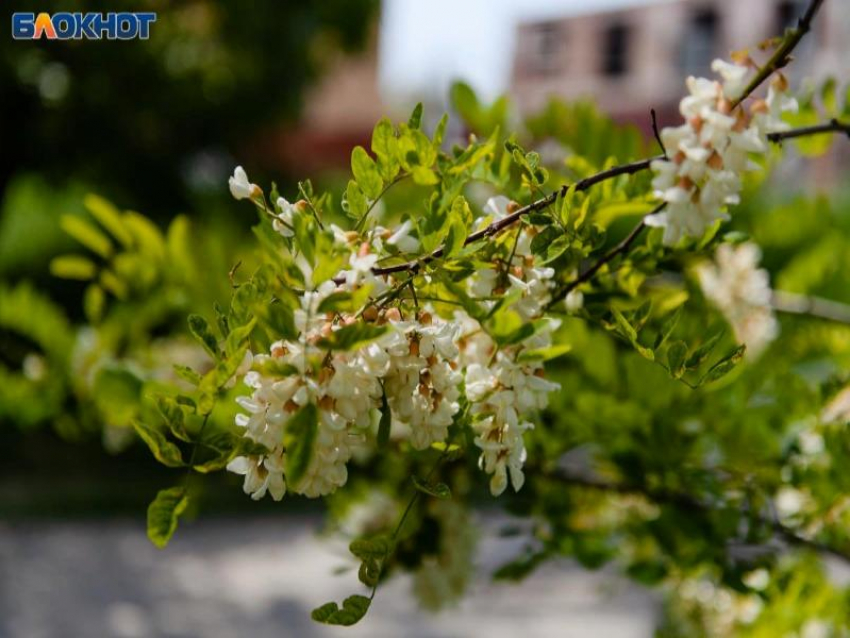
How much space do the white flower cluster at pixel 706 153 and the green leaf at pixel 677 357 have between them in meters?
0.05

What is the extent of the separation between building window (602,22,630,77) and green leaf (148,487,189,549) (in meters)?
13.2

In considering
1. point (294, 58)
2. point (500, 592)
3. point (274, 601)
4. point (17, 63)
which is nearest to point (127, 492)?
point (274, 601)

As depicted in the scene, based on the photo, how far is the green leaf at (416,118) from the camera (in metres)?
0.42

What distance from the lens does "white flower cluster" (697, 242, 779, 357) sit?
0.98 meters

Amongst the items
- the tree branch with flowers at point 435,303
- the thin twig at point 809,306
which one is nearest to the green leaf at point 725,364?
the tree branch with flowers at point 435,303

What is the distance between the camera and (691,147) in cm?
37

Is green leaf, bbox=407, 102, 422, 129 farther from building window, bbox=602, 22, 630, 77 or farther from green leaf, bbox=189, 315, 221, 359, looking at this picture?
building window, bbox=602, 22, 630, 77

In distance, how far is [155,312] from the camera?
3.48 ft

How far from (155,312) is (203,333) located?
0.71 meters

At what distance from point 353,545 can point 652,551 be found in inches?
21.0

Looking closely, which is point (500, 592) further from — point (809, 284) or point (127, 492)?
point (809, 284)

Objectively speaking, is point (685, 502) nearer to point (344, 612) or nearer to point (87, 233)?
point (344, 612)

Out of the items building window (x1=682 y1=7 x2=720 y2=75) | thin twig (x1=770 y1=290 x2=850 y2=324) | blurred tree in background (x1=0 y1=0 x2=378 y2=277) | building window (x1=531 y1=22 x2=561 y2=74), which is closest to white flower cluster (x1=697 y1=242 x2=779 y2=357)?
thin twig (x1=770 y1=290 x2=850 y2=324)
